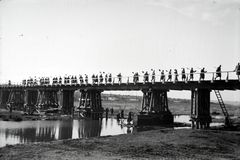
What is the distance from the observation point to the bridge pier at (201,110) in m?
19.4

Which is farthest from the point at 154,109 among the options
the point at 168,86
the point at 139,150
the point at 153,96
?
the point at 139,150

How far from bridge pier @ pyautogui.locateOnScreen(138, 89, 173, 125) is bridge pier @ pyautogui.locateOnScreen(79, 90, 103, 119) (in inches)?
344

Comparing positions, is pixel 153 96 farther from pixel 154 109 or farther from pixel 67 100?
pixel 67 100

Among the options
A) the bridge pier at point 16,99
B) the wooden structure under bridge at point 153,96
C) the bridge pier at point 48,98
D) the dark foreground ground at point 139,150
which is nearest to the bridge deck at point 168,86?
the wooden structure under bridge at point 153,96

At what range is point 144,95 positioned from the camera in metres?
24.8

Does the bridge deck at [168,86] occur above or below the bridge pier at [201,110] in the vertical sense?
above

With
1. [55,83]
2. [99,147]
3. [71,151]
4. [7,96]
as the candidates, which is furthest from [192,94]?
[7,96]

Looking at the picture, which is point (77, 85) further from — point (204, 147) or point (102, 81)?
point (204, 147)

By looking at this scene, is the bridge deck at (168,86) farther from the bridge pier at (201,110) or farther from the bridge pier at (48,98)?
the bridge pier at (48,98)

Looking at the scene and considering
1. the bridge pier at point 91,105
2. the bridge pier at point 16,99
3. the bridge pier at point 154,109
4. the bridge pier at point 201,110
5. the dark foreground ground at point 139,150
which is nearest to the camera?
the dark foreground ground at point 139,150

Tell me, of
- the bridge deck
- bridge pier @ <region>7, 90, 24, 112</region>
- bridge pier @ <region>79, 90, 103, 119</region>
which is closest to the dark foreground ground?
the bridge deck

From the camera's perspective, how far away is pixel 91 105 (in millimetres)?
31703

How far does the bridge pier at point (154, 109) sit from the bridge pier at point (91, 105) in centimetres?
873

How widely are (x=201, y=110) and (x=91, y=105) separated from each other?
1568 centimetres
